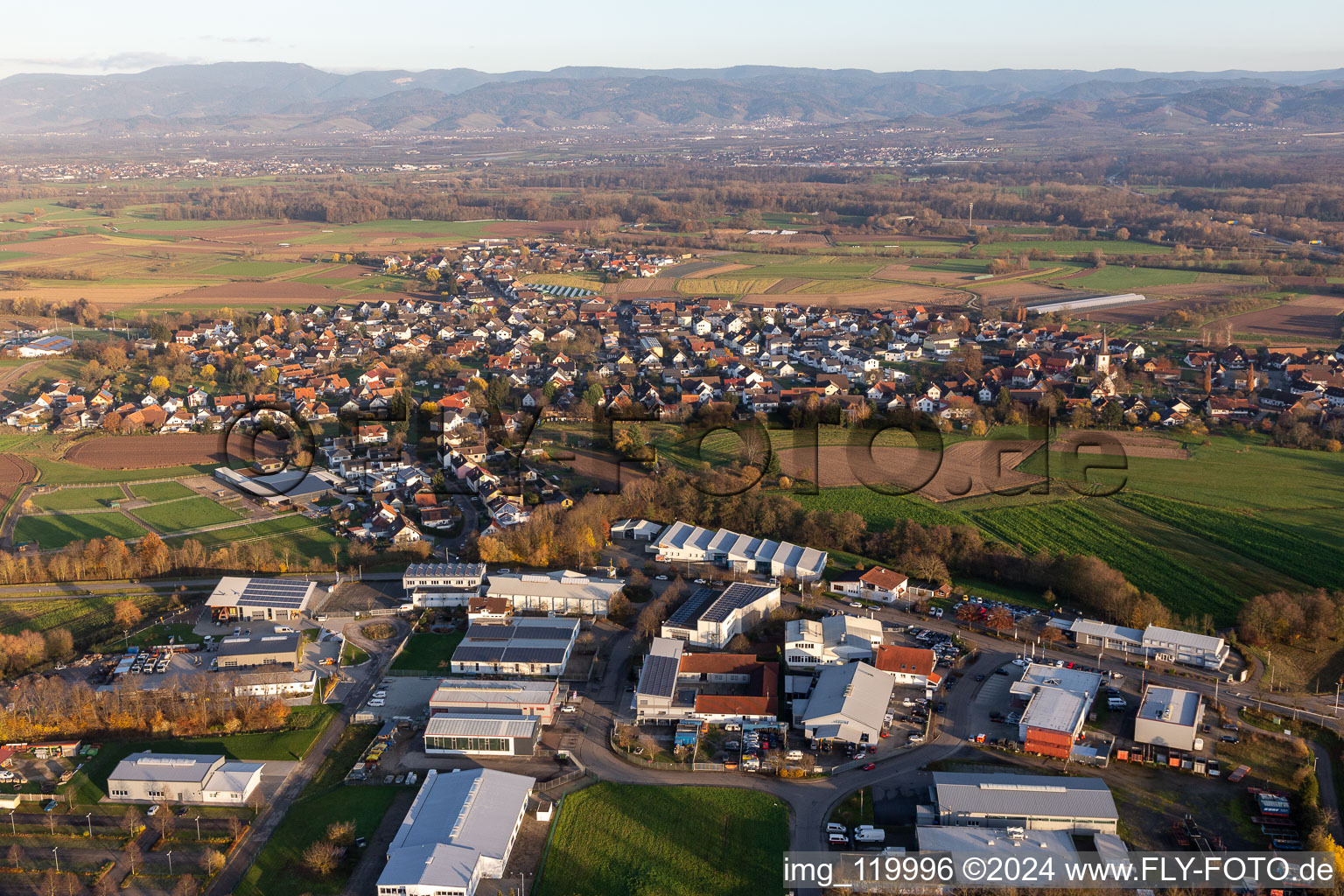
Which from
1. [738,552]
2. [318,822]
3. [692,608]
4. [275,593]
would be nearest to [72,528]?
[275,593]

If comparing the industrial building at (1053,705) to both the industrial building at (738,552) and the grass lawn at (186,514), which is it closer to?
the industrial building at (738,552)

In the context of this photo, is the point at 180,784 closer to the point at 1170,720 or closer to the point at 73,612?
the point at 73,612

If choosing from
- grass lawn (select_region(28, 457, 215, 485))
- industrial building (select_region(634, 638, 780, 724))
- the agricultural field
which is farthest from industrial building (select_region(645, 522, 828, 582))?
grass lawn (select_region(28, 457, 215, 485))

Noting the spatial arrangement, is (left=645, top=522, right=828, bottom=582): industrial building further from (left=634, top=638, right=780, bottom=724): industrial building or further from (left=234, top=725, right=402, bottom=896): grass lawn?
(left=234, top=725, right=402, bottom=896): grass lawn

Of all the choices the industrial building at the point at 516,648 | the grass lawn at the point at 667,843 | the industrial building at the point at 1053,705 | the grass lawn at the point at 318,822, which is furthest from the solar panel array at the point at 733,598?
the grass lawn at the point at 318,822

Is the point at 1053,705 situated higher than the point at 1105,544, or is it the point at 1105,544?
the point at 1105,544

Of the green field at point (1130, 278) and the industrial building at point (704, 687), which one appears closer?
the industrial building at point (704, 687)
